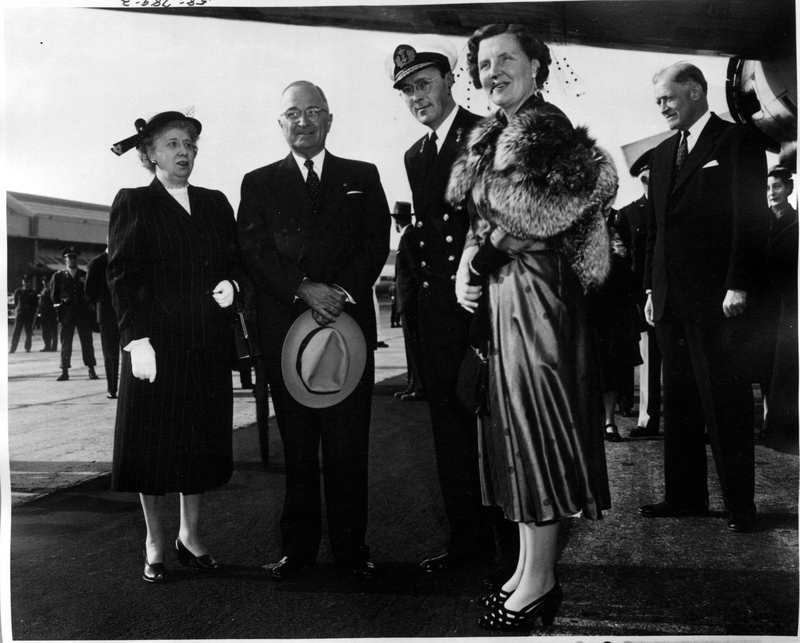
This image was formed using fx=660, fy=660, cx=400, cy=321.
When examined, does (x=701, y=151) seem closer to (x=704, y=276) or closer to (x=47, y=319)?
(x=704, y=276)

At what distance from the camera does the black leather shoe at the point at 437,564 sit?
211 cm

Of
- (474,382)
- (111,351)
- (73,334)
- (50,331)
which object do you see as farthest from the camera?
(73,334)

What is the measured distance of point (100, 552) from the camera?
A: 7.15 ft

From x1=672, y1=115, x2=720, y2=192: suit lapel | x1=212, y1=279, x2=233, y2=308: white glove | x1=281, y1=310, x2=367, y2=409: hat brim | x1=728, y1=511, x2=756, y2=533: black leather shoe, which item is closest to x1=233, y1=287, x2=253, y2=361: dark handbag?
x1=212, y1=279, x2=233, y2=308: white glove

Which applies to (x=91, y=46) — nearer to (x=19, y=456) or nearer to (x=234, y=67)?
(x=234, y=67)

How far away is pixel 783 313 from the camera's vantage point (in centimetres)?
223

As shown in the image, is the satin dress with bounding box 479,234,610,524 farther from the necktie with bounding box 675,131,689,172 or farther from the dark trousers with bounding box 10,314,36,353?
the dark trousers with bounding box 10,314,36,353

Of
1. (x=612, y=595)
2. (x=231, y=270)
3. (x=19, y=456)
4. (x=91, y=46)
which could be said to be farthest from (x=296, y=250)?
(x=612, y=595)

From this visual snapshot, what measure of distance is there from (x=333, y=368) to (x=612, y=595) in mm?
1115

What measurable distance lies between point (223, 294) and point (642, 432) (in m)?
1.49

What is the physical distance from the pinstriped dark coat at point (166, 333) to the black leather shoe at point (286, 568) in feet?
1.11

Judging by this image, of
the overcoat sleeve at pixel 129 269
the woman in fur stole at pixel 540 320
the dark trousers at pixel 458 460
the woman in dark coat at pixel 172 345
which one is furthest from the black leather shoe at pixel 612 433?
the overcoat sleeve at pixel 129 269

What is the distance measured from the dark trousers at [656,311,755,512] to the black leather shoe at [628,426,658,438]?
7 cm

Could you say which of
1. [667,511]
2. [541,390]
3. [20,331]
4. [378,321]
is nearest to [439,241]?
[378,321]
